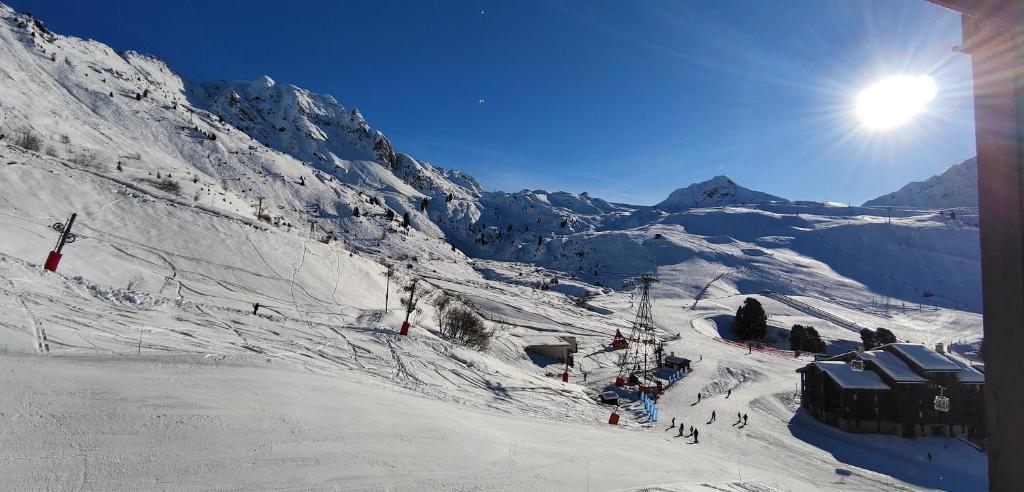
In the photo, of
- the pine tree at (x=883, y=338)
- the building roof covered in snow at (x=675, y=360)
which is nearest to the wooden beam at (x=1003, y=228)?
the building roof covered in snow at (x=675, y=360)

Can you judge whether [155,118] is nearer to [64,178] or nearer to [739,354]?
[64,178]

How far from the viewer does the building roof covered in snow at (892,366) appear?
33406 millimetres

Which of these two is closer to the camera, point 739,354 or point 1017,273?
point 1017,273

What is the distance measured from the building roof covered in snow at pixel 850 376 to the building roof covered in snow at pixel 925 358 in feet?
9.74

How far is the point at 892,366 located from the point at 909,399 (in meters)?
2.77

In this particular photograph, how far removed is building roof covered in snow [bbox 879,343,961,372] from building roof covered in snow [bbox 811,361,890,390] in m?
2.97

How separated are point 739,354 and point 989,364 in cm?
6159

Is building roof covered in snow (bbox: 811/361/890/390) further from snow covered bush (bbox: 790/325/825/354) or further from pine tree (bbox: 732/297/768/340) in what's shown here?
pine tree (bbox: 732/297/768/340)

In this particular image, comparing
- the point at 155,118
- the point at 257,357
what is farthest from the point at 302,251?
the point at 155,118

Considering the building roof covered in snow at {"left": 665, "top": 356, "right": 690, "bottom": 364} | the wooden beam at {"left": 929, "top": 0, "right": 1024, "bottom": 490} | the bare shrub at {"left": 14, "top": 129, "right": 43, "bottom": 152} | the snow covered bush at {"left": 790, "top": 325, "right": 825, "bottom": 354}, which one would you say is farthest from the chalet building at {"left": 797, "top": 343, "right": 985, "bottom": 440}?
the bare shrub at {"left": 14, "top": 129, "right": 43, "bottom": 152}

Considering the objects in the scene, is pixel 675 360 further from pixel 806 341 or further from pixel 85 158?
pixel 85 158

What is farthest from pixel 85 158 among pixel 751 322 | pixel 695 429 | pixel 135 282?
pixel 751 322

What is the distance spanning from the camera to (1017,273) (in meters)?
2.18

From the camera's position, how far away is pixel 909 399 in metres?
32.8
